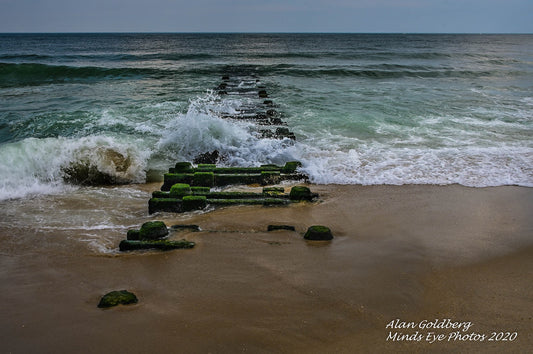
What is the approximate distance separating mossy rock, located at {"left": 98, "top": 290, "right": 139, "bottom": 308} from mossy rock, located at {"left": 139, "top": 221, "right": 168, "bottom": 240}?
41.0 inches

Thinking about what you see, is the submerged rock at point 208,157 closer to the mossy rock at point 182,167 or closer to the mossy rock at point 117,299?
the mossy rock at point 182,167

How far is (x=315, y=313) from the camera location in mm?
3084

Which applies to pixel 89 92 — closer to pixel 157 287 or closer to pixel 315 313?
pixel 157 287

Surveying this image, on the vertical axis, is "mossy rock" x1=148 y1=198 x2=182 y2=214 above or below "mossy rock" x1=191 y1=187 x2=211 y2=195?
below

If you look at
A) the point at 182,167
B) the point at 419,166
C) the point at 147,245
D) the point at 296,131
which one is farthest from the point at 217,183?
the point at 296,131

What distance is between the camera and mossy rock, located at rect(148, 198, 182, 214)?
5203 mm

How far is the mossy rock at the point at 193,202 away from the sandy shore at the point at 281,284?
191 millimetres

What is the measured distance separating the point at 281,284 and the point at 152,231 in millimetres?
1651

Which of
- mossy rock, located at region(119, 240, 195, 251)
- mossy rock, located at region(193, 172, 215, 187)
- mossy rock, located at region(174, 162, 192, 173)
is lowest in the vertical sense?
mossy rock, located at region(119, 240, 195, 251)

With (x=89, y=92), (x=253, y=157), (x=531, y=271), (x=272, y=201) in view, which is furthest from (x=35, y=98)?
(x=531, y=271)

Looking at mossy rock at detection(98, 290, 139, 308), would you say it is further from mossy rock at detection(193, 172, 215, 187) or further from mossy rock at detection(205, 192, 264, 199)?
mossy rock at detection(193, 172, 215, 187)

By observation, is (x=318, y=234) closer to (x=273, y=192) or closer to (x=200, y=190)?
(x=273, y=192)

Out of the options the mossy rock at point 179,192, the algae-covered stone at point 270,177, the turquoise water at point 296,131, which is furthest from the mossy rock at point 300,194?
the mossy rock at point 179,192

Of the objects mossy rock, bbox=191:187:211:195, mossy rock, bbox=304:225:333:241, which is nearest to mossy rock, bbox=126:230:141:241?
mossy rock, bbox=191:187:211:195
